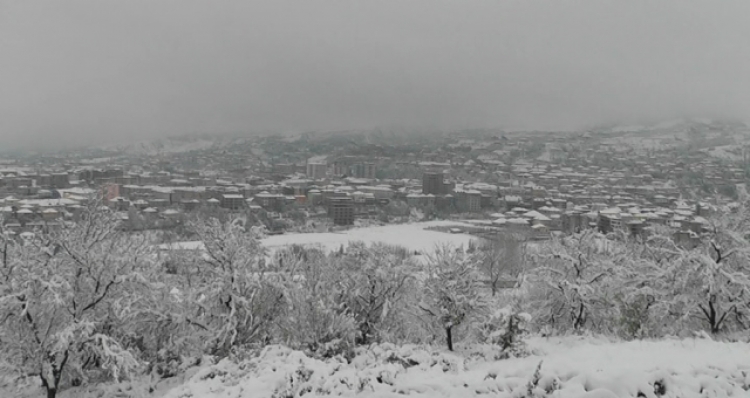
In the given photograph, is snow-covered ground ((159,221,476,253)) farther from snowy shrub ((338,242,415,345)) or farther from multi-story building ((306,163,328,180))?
multi-story building ((306,163,328,180))

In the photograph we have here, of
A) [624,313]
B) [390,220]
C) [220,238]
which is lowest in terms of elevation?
[390,220]

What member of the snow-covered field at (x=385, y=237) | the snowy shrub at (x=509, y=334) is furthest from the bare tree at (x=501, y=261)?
the snowy shrub at (x=509, y=334)

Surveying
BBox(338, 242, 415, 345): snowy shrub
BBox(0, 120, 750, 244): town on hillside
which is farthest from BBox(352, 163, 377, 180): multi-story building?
BBox(338, 242, 415, 345): snowy shrub

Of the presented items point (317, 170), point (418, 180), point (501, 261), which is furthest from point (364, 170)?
point (501, 261)

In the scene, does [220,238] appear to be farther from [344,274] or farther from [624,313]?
[624,313]

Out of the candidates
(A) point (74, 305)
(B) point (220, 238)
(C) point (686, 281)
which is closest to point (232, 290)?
(B) point (220, 238)

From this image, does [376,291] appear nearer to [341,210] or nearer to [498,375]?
[498,375]

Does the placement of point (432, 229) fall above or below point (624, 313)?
below
